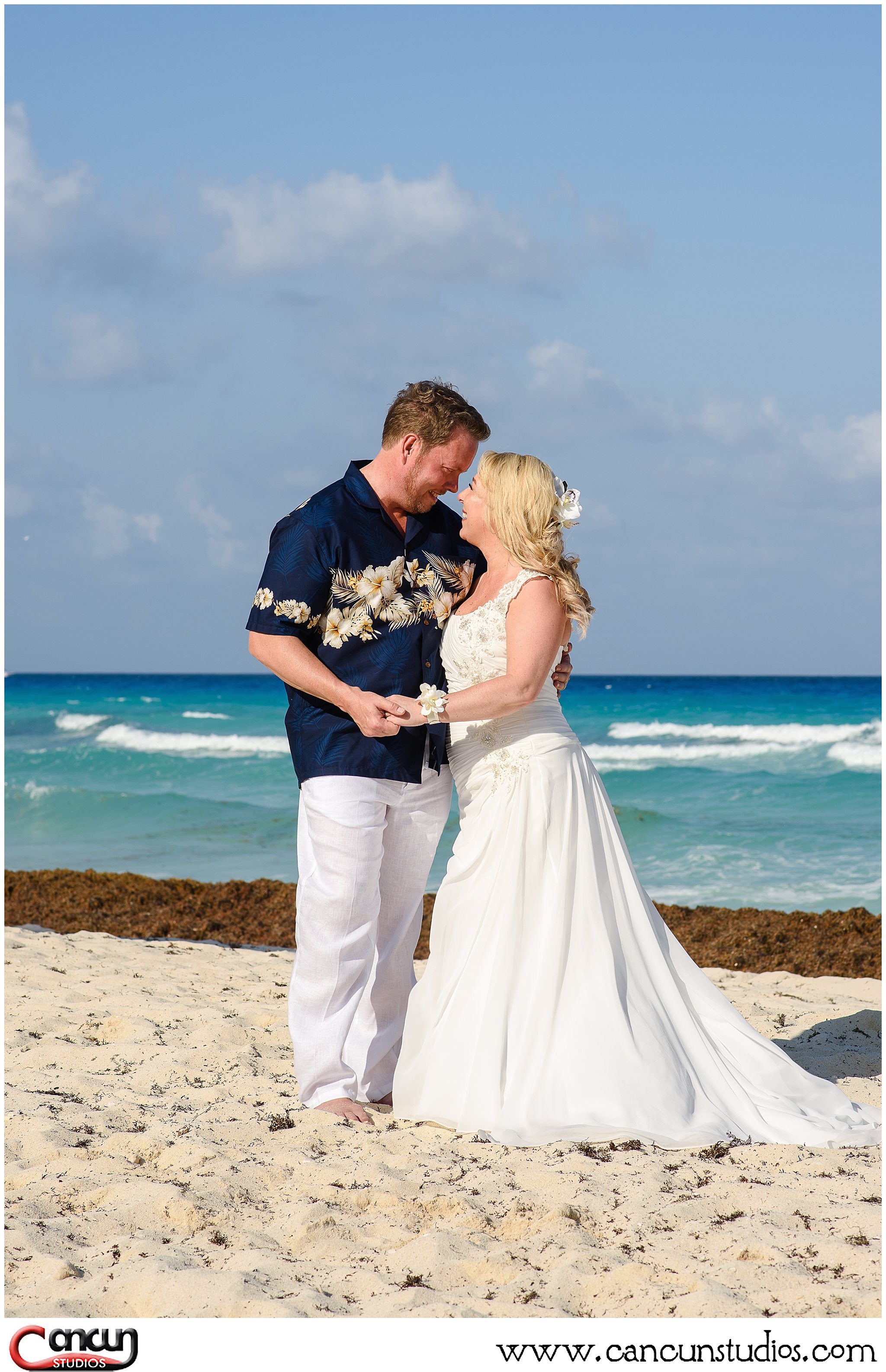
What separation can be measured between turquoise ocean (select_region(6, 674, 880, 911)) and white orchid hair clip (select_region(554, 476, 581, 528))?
7437 millimetres

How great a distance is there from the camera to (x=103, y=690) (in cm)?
5150

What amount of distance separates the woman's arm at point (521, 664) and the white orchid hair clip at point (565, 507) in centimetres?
24

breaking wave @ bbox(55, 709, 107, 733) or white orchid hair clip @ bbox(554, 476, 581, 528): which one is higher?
white orchid hair clip @ bbox(554, 476, 581, 528)

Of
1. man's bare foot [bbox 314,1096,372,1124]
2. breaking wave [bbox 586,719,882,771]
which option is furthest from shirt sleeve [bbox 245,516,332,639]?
breaking wave [bbox 586,719,882,771]

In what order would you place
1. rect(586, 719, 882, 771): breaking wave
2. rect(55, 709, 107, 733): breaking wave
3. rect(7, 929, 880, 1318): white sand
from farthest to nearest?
rect(55, 709, 107, 733): breaking wave → rect(586, 719, 882, 771): breaking wave → rect(7, 929, 880, 1318): white sand

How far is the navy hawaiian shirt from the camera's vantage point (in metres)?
3.92

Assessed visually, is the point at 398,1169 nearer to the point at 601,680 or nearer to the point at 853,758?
the point at 853,758

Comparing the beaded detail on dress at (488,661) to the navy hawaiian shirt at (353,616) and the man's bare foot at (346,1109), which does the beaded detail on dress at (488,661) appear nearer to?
the navy hawaiian shirt at (353,616)

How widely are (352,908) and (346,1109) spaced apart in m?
0.72

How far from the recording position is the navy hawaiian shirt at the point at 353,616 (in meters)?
3.92

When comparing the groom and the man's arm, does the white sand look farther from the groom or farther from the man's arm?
the man's arm

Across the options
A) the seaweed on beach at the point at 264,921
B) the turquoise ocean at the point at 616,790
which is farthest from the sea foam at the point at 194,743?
the seaweed on beach at the point at 264,921

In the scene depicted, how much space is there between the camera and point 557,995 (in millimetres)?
3736
